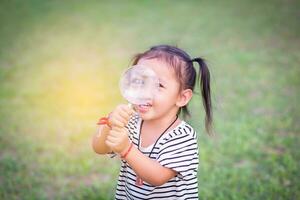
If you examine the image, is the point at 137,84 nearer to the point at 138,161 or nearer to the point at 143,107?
the point at 143,107

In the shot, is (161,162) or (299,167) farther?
(299,167)

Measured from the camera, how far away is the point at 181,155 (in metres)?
2.31

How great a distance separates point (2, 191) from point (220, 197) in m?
1.64

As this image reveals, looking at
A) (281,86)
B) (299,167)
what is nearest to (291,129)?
(299,167)

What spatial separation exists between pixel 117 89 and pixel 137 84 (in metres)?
3.91

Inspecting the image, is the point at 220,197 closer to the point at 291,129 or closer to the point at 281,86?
the point at 291,129

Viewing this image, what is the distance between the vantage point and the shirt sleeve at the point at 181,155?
2270mm

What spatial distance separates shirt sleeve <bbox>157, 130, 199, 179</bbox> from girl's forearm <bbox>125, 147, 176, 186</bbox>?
0.04 meters

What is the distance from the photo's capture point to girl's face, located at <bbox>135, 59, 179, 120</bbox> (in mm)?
2258

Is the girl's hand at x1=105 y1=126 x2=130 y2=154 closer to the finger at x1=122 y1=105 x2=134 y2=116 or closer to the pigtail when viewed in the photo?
the finger at x1=122 y1=105 x2=134 y2=116

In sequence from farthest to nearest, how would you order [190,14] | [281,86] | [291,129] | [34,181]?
[190,14] → [281,86] → [291,129] → [34,181]

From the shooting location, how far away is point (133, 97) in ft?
6.98

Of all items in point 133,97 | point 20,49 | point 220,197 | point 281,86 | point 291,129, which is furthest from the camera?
point 20,49

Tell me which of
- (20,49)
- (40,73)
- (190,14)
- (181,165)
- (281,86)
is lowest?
(181,165)
